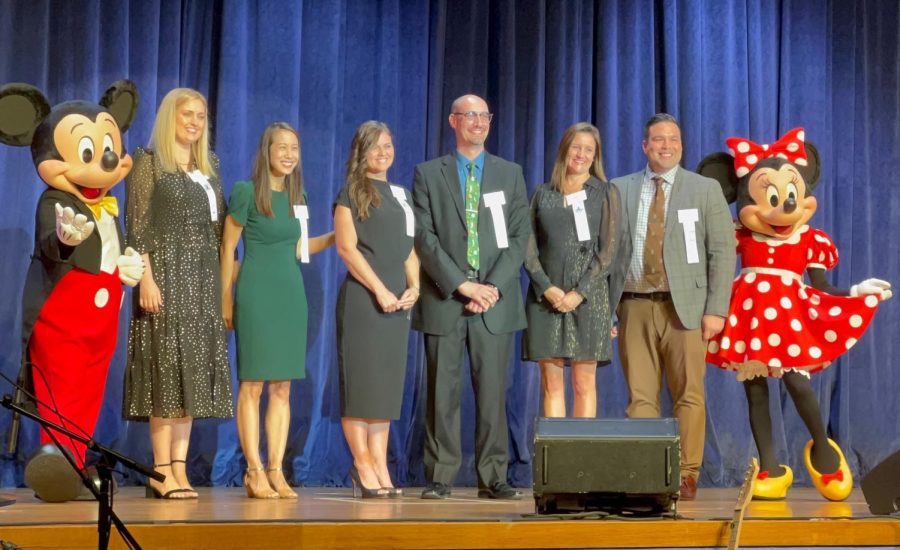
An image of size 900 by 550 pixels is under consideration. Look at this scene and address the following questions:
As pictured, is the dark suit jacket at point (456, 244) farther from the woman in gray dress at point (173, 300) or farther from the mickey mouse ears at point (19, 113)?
the mickey mouse ears at point (19, 113)

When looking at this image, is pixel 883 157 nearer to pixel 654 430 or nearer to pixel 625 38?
pixel 625 38

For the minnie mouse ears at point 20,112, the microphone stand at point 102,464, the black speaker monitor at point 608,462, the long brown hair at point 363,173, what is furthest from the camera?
the long brown hair at point 363,173

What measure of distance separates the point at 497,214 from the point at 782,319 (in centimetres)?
125

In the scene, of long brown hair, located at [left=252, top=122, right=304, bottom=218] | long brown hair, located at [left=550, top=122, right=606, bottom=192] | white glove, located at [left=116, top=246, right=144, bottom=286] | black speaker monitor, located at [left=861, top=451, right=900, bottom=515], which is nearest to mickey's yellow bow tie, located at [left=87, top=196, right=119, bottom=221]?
white glove, located at [left=116, top=246, right=144, bottom=286]

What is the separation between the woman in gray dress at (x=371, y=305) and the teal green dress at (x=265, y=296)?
206 millimetres

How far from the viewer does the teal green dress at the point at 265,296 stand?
4.89 meters

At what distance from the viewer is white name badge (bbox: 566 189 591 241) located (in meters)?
5.07

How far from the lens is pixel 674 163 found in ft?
17.1

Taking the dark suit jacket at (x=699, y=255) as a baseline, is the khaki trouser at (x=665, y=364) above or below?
below

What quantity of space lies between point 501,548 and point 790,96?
4100mm

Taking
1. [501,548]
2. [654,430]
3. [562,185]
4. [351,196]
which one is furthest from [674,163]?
[501,548]

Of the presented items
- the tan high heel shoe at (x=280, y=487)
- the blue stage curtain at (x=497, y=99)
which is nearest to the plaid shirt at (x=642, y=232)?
the blue stage curtain at (x=497, y=99)

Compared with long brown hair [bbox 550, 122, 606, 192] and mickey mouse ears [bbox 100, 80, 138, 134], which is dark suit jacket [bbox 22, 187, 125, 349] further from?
long brown hair [bbox 550, 122, 606, 192]

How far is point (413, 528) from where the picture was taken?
3.63m
